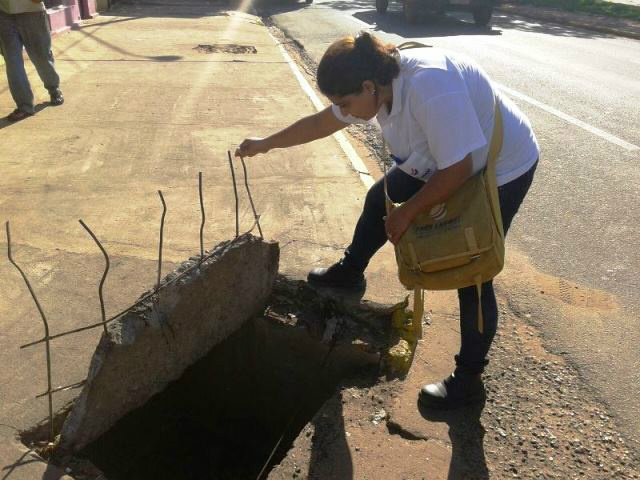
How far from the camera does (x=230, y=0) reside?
2127 cm

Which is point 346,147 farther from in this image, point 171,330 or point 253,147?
point 171,330

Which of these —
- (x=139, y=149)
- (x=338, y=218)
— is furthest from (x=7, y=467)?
(x=139, y=149)

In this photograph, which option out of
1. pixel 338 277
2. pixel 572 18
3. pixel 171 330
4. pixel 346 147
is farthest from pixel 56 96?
pixel 572 18

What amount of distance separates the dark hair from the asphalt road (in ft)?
6.32

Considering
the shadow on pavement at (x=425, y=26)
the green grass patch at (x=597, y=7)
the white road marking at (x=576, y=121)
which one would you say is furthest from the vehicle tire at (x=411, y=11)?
the white road marking at (x=576, y=121)

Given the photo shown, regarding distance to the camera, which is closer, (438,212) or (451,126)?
(451,126)

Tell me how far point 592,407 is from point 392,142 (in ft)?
5.18

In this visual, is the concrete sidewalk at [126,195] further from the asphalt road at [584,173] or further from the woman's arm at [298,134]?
the asphalt road at [584,173]

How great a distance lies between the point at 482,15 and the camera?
15.1 metres

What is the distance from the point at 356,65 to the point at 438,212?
2.08ft

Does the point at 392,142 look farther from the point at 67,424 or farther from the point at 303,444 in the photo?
the point at 67,424

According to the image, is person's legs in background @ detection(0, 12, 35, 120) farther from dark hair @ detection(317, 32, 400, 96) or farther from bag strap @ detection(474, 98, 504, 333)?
bag strap @ detection(474, 98, 504, 333)

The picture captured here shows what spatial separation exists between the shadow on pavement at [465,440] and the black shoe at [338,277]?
912 mm

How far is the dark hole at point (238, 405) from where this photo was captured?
10.5 ft
